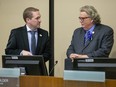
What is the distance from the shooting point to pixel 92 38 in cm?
294

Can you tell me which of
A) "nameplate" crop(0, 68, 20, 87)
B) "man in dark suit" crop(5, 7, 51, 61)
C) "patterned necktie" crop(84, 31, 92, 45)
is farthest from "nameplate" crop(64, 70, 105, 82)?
"man in dark suit" crop(5, 7, 51, 61)

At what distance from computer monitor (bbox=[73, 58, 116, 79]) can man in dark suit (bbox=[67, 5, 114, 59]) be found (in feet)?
2.88

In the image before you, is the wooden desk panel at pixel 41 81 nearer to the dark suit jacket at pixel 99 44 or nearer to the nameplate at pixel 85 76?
the nameplate at pixel 85 76

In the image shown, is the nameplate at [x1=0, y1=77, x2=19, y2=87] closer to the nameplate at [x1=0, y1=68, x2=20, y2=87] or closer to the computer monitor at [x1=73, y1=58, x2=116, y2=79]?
the nameplate at [x1=0, y1=68, x2=20, y2=87]

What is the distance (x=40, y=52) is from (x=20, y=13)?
118 centimetres

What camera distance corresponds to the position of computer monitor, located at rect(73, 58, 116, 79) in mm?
1881

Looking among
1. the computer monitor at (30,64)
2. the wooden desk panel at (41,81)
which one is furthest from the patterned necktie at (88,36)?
the wooden desk panel at (41,81)

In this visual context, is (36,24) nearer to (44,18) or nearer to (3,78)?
(44,18)

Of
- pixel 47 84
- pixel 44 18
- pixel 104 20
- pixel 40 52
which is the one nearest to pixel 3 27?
pixel 44 18

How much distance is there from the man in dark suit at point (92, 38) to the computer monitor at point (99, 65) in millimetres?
879

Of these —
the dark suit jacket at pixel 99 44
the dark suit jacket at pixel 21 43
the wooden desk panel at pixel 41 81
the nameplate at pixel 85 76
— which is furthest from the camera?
the dark suit jacket at pixel 21 43

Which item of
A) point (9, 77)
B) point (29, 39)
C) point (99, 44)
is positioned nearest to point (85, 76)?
point (9, 77)

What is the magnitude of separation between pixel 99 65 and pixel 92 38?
1.06m

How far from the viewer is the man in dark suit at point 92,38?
2.90 metres
